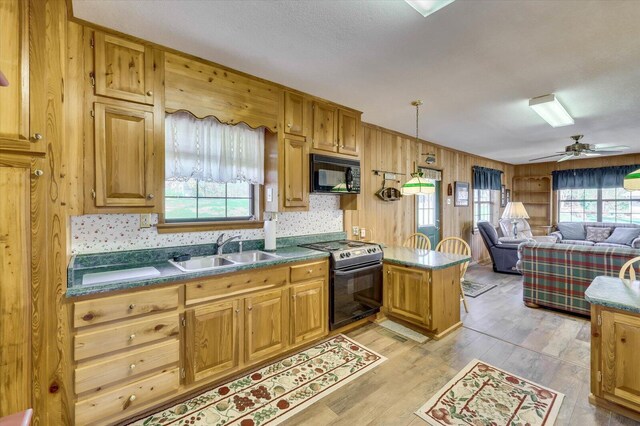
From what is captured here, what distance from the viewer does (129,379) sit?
1.83 m

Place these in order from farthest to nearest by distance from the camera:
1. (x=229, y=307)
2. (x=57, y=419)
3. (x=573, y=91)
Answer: (x=573, y=91) → (x=229, y=307) → (x=57, y=419)

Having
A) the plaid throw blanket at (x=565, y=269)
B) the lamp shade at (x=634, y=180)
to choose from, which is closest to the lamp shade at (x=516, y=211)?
the plaid throw blanket at (x=565, y=269)

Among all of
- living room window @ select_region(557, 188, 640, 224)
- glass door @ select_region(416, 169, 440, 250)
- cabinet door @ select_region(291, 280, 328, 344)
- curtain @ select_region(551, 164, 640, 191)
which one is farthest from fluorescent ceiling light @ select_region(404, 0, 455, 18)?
living room window @ select_region(557, 188, 640, 224)

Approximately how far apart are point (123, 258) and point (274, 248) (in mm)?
1264

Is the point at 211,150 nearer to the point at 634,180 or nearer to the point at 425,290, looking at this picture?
the point at 425,290

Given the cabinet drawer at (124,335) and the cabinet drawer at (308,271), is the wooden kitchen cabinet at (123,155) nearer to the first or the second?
the cabinet drawer at (124,335)

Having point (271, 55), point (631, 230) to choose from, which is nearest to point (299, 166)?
point (271, 55)

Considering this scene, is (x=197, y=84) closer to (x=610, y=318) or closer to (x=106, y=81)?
(x=106, y=81)

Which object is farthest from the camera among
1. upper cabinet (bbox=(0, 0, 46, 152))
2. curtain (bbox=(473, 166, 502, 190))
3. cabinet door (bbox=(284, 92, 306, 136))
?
curtain (bbox=(473, 166, 502, 190))

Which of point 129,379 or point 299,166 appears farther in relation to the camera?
point 299,166

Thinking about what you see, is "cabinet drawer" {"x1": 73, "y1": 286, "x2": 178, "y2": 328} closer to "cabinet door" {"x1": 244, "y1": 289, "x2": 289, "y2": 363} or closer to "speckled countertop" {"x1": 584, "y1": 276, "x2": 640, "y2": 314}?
"cabinet door" {"x1": 244, "y1": 289, "x2": 289, "y2": 363}

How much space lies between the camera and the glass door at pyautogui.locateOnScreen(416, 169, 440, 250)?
5238 millimetres

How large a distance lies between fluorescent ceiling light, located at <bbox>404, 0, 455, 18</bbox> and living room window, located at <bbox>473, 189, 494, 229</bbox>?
18.7ft

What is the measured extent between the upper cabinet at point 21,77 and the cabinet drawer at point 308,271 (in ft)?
6.06
